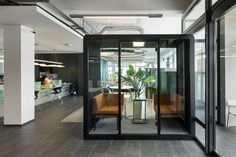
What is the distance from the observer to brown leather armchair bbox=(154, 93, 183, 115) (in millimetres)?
5527

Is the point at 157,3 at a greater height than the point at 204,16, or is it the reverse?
the point at 157,3

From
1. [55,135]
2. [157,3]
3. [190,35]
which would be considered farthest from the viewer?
[157,3]

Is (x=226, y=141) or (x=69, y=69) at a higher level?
(x=69, y=69)

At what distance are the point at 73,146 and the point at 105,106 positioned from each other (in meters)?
1.60

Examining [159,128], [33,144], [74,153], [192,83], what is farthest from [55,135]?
[192,83]

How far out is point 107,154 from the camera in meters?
4.21

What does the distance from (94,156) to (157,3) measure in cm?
400

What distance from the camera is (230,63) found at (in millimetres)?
→ 5824

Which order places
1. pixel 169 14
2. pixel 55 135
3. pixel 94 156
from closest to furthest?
pixel 94 156 → pixel 55 135 → pixel 169 14

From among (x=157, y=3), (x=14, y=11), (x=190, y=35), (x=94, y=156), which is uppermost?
(x=157, y=3)

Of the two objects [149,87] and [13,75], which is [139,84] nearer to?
[149,87]

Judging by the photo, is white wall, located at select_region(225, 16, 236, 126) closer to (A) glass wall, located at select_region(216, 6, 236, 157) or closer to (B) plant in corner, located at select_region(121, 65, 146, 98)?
(A) glass wall, located at select_region(216, 6, 236, 157)

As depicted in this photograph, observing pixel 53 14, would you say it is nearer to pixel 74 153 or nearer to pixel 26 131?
pixel 26 131

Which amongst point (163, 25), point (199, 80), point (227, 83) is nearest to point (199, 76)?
point (199, 80)
